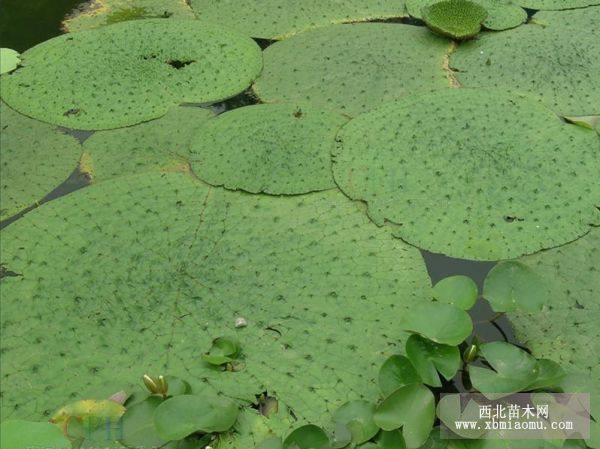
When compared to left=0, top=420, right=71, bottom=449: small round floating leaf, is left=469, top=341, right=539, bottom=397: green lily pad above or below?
below

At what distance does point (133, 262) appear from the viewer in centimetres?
248

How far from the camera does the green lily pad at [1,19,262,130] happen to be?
319 centimetres

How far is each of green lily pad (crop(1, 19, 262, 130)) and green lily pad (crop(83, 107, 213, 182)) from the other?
0.07 metres

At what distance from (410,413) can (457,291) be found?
0.51m

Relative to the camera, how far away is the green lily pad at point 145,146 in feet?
9.55

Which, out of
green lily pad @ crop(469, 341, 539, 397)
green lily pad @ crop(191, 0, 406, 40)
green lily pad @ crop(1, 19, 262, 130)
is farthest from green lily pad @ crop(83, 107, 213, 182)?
green lily pad @ crop(469, 341, 539, 397)

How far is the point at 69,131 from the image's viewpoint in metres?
3.10

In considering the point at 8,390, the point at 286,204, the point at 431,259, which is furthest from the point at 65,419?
the point at 431,259

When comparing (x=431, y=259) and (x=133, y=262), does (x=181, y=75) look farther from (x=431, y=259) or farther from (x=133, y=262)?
(x=431, y=259)

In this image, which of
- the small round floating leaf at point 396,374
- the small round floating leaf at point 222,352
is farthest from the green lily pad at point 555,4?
the small round floating leaf at point 222,352

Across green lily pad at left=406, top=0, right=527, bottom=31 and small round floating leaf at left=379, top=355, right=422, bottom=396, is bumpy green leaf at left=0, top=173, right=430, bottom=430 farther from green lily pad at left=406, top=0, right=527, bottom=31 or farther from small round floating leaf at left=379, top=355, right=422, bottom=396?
green lily pad at left=406, top=0, right=527, bottom=31

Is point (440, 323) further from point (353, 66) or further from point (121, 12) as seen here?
point (121, 12)

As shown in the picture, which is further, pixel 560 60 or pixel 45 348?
pixel 560 60

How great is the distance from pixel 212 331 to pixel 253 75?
5.44 feet
